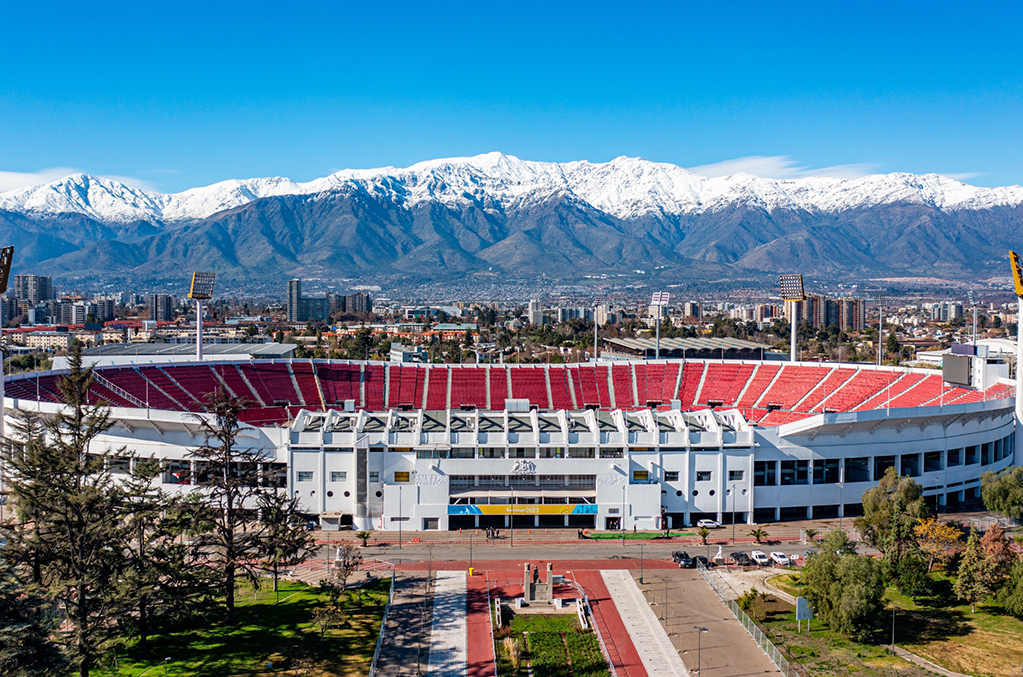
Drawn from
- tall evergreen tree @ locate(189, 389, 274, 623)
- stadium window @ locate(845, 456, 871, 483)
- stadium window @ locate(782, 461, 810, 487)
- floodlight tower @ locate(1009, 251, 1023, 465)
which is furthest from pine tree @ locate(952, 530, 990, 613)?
tall evergreen tree @ locate(189, 389, 274, 623)

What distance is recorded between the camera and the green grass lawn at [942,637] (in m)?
32.6

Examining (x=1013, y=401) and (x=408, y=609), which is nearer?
(x=408, y=609)

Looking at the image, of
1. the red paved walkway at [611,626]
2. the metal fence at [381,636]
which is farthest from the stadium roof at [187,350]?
the red paved walkway at [611,626]

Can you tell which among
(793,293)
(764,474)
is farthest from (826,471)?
(793,293)

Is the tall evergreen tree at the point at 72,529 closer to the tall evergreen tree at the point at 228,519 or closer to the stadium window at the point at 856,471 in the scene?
the tall evergreen tree at the point at 228,519

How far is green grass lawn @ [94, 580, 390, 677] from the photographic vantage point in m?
31.6

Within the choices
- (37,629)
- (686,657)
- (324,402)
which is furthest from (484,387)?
(37,629)

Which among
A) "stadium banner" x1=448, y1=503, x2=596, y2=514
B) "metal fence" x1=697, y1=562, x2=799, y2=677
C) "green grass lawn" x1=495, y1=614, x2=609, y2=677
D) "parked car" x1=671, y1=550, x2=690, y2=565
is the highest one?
"stadium banner" x1=448, y1=503, x2=596, y2=514

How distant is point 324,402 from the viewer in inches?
2881

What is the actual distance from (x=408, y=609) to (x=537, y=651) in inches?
280

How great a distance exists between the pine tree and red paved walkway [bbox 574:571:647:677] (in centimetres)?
1562

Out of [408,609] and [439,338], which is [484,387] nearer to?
[408,609]

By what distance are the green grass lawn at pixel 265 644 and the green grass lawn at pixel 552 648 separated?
5.49 metres

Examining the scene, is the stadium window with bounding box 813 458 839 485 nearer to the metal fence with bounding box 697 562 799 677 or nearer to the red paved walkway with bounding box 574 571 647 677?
the metal fence with bounding box 697 562 799 677
